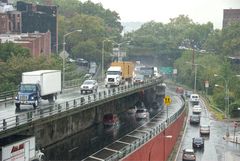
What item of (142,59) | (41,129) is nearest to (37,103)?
(41,129)

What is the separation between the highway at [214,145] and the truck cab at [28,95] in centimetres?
1741

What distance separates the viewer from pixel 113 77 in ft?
224

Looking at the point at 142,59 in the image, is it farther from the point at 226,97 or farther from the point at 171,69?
the point at 226,97

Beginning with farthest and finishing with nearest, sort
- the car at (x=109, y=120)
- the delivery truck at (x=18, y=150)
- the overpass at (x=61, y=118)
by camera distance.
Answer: the car at (x=109, y=120)
the overpass at (x=61, y=118)
the delivery truck at (x=18, y=150)

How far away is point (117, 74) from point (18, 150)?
3915cm

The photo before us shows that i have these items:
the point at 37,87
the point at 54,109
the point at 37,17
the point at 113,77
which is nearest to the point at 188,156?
the point at 54,109

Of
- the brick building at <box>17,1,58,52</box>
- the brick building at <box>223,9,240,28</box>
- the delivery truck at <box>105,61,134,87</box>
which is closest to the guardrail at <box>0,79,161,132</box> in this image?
the delivery truck at <box>105,61,134,87</box>

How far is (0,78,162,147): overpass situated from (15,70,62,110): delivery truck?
1.85 m

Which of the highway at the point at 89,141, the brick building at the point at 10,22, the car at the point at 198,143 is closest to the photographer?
the highway at the point at 89,141

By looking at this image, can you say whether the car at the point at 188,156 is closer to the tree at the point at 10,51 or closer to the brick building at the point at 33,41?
the tree at the point at 10,51

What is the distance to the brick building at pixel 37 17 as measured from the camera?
107562mm

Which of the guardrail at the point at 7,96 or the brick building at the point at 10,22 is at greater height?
the brick building at the point at 10,22

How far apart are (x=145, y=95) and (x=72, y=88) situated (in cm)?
2095

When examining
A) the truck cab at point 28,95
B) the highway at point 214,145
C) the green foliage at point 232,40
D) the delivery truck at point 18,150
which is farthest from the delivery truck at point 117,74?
the green foliage at point 232,40
